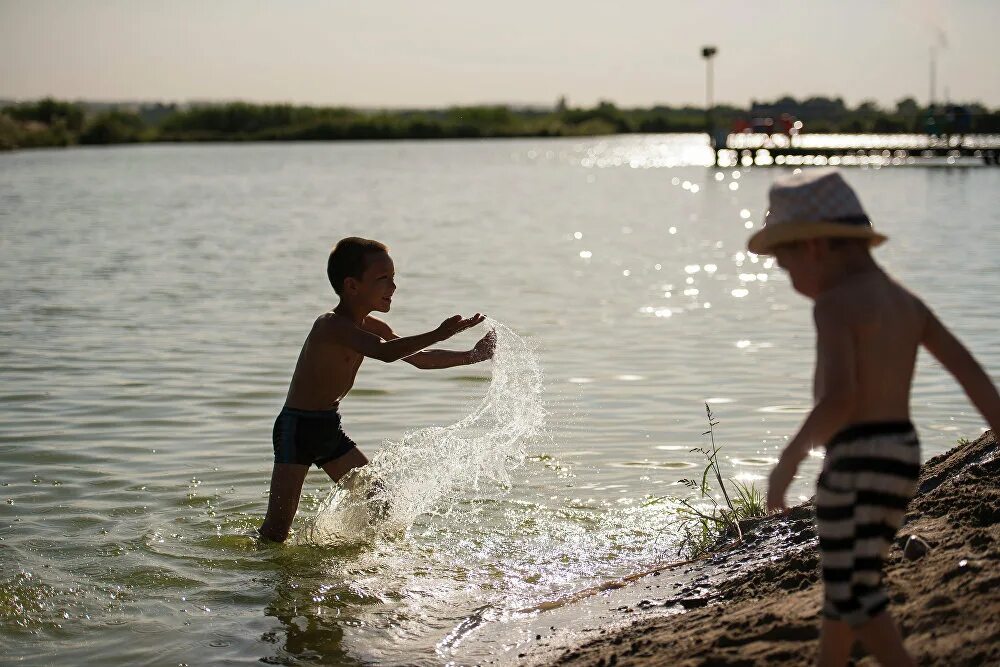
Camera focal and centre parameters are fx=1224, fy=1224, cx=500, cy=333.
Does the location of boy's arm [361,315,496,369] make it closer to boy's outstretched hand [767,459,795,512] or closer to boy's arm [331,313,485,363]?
boy's arm [331,313,485,363]

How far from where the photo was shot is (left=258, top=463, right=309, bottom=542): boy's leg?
6.64 meters

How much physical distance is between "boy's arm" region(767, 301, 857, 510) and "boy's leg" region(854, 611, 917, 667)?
417mm

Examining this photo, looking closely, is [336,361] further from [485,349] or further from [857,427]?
[857,427]

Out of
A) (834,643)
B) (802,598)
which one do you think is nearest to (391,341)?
(802,598)

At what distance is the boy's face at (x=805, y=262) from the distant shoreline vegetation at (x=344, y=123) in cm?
5985

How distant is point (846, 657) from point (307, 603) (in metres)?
3.24

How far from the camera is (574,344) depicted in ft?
44.3

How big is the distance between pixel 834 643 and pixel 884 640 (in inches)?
7.8

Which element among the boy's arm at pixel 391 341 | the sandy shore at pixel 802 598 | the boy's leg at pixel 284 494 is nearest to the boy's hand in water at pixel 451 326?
the boy's arm at pixel 391 341

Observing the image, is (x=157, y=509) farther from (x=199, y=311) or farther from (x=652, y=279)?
(x=652, y=279)

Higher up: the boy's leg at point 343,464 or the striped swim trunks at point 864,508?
the striped swim trunks at point 864,508

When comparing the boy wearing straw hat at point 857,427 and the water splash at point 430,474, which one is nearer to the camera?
the boy wearing straw hat at point 857,427

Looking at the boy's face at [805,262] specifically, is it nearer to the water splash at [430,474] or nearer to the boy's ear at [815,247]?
the boy's ear at [815,247]

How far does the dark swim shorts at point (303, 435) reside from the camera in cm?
661
